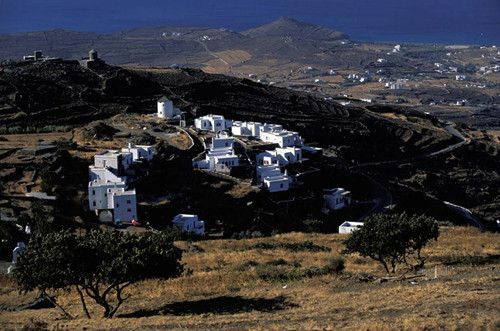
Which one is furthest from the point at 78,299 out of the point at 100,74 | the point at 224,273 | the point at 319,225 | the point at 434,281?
the point at 100,74

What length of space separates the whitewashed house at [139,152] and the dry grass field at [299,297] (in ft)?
44.4

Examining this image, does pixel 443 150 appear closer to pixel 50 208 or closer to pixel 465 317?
pixel 50 208

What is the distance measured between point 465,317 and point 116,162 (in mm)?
24508

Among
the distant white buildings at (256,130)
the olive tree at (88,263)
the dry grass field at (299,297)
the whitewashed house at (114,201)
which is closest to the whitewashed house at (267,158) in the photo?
the distant white buildings at (256,130)

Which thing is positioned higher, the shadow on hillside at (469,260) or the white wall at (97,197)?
the white wall at (97,197)

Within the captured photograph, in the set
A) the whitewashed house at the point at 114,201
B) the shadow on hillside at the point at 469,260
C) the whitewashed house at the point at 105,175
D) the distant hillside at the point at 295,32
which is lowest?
the shadow on hillside at the point at 469,260

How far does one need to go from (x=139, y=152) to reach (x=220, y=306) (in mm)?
22378

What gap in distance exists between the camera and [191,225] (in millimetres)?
32156

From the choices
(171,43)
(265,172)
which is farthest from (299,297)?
(171,43)

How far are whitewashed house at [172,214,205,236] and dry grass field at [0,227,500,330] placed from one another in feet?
20.8

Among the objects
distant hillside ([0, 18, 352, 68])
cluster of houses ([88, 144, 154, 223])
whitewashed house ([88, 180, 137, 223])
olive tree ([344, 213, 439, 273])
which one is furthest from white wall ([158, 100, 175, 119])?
distant hillside ([0, 18, 352, 68])

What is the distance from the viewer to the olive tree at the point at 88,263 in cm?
1542

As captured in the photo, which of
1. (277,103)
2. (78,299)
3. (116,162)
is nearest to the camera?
(78,299)

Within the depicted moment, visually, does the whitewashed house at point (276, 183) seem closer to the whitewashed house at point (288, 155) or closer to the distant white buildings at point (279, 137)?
the whitewashed house at point (288, 155)
